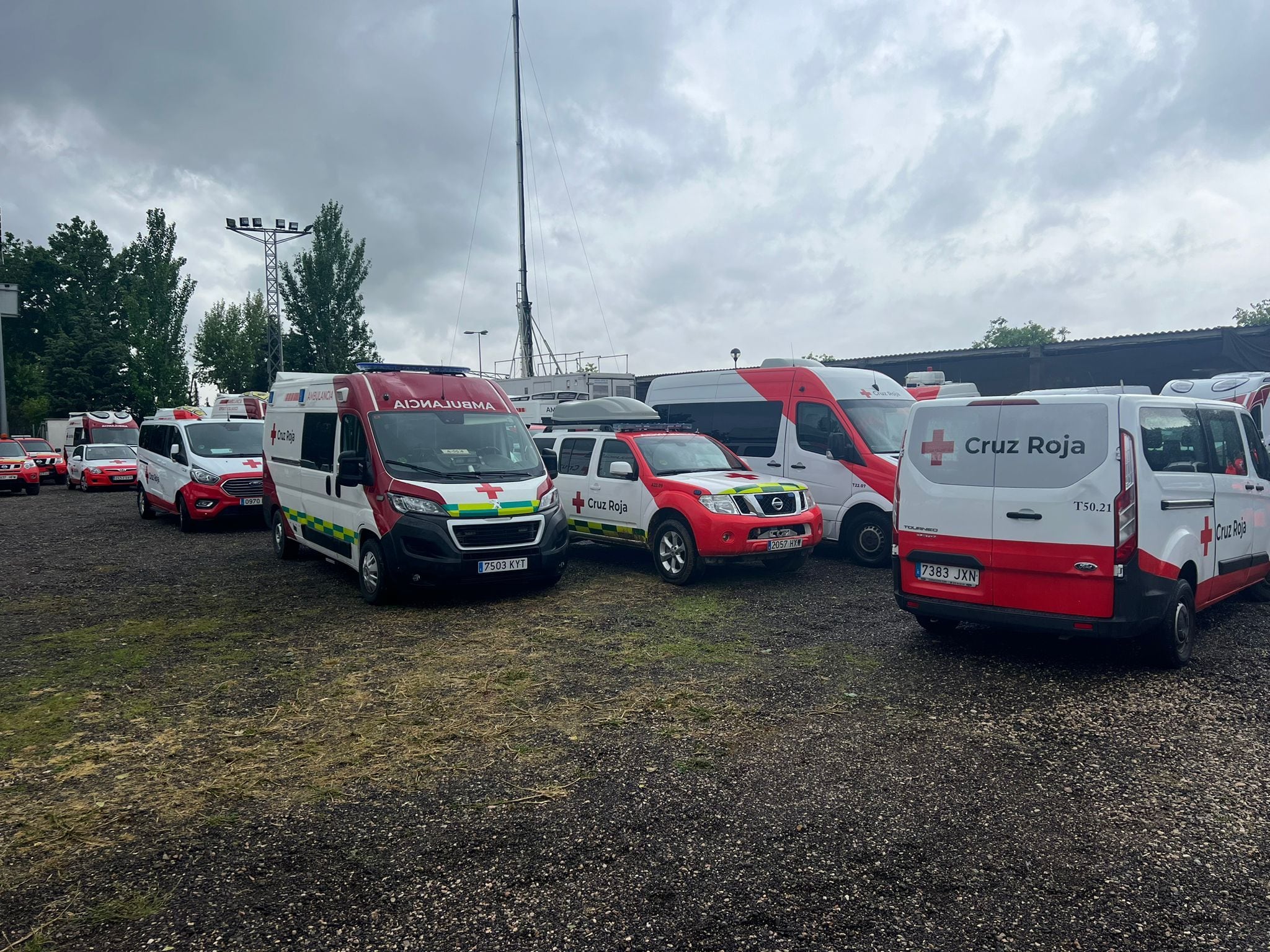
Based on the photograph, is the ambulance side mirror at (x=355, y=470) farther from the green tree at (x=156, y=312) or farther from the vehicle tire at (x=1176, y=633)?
the green tree at (x=156, y=312)

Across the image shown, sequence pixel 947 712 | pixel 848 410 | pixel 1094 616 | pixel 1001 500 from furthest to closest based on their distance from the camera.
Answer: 1. pixel 848 410
2. pixel 1001 500
3. pixel 1094 616
4. pixel 947 712

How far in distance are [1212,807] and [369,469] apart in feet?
23.8

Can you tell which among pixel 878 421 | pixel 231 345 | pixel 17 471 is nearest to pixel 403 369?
pixel 878 421

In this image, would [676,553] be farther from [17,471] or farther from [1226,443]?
[17,471]

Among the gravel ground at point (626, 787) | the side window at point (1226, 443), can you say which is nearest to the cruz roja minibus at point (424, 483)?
the gravel ground at point (626, 787)

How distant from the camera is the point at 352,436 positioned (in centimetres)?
927

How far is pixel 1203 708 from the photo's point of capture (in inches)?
214

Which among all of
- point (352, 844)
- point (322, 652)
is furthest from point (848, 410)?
point (352, 844)

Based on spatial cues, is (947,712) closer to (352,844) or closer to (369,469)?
(352,844)

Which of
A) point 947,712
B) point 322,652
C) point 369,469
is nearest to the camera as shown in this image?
point 947,712

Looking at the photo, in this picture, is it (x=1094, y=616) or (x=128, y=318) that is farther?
(x=128, y=318)

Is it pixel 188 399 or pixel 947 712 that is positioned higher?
pixel 188 399

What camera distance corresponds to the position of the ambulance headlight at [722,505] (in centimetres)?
940

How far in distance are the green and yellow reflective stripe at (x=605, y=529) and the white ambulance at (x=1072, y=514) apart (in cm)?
400
